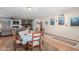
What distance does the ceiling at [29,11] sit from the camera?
173cm

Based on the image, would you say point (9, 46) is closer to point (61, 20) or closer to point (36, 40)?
point (36, 40)

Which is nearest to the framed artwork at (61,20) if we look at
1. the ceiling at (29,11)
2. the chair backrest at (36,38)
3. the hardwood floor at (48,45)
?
the ceiling at (29,11)

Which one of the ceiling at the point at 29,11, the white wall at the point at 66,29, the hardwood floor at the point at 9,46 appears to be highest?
the ceiling at the point at 29,11

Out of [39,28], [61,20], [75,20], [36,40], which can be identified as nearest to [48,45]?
[36,40]

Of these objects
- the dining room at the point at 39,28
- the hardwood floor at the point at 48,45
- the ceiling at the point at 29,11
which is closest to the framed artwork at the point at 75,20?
the dining room at the point at 39,28

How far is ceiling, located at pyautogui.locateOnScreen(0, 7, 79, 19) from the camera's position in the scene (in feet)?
5.66

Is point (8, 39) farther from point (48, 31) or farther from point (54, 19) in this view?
point (54, 19)

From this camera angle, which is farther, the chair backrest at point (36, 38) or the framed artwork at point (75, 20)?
the chair backrest at point (36, 38)

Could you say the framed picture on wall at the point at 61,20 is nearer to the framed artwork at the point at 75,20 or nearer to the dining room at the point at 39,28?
the dining room at the point at 39,28

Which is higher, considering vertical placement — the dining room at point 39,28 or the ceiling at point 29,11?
the ceiling at point 29,11

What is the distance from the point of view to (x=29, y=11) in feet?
5.85

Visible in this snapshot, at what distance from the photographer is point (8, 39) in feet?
5.88
